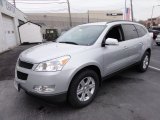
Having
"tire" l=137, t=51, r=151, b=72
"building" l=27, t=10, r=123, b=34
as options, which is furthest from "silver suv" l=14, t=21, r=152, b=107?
"building" l=27, t=10, r=123, b=34

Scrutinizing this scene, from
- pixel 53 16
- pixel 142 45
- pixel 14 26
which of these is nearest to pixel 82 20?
pixel 53 16

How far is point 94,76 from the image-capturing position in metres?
3.85

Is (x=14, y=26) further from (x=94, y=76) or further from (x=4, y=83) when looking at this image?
(x=94, y=76)

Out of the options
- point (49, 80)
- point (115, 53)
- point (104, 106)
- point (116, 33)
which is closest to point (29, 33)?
point (116, 33)

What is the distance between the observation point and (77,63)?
11.1 ft

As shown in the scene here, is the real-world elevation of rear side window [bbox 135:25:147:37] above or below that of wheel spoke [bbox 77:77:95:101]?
above

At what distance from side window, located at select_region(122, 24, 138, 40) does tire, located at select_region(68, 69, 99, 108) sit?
1.77m

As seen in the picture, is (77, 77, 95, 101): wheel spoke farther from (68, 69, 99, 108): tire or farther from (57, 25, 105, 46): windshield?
(57, 25, 105, 46): windshield

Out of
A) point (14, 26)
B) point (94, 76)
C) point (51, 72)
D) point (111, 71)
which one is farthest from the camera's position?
point (14, 26)

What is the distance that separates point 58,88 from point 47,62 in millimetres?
506

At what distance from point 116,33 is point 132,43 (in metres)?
0.71

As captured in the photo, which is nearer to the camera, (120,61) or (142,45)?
(120,61)

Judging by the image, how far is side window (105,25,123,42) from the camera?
4523 mm

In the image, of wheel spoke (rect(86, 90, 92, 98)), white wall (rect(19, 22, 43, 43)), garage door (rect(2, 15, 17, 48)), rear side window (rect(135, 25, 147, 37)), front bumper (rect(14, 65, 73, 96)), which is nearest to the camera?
front bumper (rect(14, 65, 73, 96))
